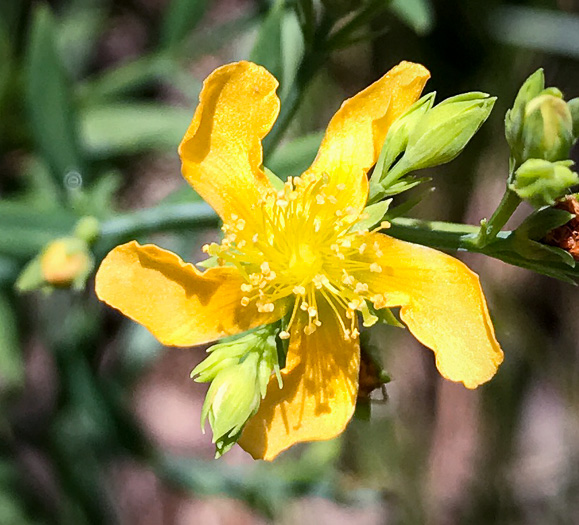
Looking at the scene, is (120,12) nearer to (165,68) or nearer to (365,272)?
(165,68)

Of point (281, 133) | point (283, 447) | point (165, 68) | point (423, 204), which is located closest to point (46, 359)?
point (165, 68)

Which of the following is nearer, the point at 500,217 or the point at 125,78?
the point at 500,217

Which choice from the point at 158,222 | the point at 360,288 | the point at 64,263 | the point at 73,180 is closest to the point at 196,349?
the point at 73,180

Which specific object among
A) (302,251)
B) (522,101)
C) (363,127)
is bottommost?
(302,251)

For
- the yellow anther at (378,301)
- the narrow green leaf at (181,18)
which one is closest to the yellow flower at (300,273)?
the yellow anther at (378,301)

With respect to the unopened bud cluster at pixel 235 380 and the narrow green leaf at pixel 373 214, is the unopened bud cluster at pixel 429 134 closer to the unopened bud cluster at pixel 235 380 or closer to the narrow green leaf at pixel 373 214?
the narrow green leaf at pixel 373 214

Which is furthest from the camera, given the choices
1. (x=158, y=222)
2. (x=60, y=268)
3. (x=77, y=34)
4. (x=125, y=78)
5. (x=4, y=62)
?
(x=77, y=34)

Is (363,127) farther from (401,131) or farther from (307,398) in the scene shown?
(307,398)
